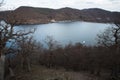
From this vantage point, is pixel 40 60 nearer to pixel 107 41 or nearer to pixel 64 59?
pixel 64 59

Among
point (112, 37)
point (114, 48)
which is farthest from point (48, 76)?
point (112, 37)

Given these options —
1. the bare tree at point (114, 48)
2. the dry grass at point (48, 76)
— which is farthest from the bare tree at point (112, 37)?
the dry grass at point (48, 76)

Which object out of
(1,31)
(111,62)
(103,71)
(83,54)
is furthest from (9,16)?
(83,54)

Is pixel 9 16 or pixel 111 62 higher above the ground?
pixel 9 16

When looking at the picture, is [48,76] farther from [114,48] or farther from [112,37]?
[112,37]

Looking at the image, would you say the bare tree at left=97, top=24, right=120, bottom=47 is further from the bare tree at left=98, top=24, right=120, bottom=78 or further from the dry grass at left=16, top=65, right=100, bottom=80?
the dry grass at left=16, top=65, right=100, bottom=80

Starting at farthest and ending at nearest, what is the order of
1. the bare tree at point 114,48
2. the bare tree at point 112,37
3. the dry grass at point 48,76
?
the bare tree at point 112,37 → the bare tree at point 114,48 → the dry grass at point 48,76

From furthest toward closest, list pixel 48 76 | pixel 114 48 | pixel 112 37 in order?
pixel 112 37, pixel 114 48, pixel 48 76

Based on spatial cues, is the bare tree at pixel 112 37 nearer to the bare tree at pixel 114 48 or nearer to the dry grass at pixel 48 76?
the bare tree at pixel 114 48

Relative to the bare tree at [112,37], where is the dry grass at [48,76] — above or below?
below

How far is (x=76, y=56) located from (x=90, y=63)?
19.8ft

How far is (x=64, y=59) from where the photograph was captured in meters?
43.2

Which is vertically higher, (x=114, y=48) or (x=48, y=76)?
(x=114, y=48)

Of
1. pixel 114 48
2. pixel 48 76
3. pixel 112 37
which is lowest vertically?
pixel 48 76
